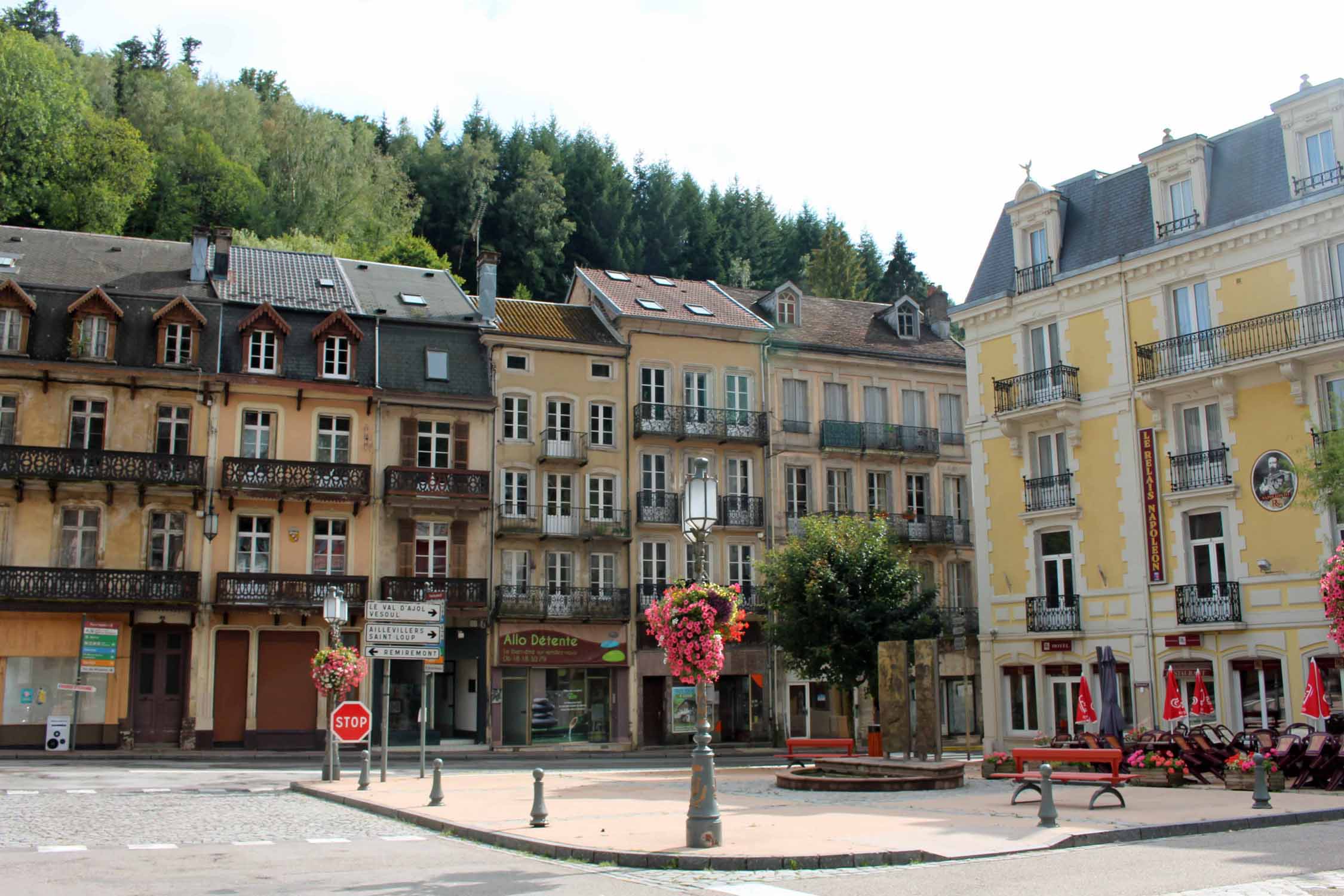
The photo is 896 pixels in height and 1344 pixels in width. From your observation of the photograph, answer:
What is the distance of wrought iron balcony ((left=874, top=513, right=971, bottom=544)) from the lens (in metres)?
43.2

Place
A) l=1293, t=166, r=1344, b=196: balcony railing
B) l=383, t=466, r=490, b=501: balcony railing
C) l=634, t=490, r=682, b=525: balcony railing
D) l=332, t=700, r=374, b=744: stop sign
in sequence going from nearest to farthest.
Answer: l=332, t=700, r=374, b=744: stop sign, l=1293, t=166, r=1344, b=196: balcony railing, l=383, t=466, r=490, b=501: balcony railing, l=634, t=490, r=682, b=525: balcony railing

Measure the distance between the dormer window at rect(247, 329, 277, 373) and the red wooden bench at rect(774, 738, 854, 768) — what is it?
66.0ft

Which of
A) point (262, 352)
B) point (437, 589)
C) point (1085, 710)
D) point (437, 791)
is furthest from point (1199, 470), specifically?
point (262, 352)

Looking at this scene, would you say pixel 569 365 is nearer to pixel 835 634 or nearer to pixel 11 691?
pixel 835 634

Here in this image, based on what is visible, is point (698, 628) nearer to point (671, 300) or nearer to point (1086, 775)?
point (1086, 775)

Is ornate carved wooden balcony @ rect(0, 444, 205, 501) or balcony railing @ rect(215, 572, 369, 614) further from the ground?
ornate carved wooden balcony @ rect(0, 444, 205, 501)

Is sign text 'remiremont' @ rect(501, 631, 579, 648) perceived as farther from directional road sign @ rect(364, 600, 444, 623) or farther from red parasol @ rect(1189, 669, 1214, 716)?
red parasol @ rect(1189, 669, 1214, 716)

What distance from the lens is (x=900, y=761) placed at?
21656mm

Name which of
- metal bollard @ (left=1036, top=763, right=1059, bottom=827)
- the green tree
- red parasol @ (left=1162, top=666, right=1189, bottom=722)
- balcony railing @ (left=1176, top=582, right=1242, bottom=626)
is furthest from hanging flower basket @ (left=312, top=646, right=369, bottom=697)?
balcony railing @ (left=1176, top=582, right=1242, bottom=626)

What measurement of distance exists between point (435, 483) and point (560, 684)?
295 inches

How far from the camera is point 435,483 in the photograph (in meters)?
37.7

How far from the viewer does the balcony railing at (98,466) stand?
1316 inches

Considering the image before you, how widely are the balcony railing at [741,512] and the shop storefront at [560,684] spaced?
5249mm

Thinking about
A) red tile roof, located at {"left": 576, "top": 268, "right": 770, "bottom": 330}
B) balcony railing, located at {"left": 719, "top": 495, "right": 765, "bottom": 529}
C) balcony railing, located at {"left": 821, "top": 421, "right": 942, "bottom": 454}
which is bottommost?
balcony railing, located at {"left": 719, "top": 495, "right": 765, "bottom": 529}
